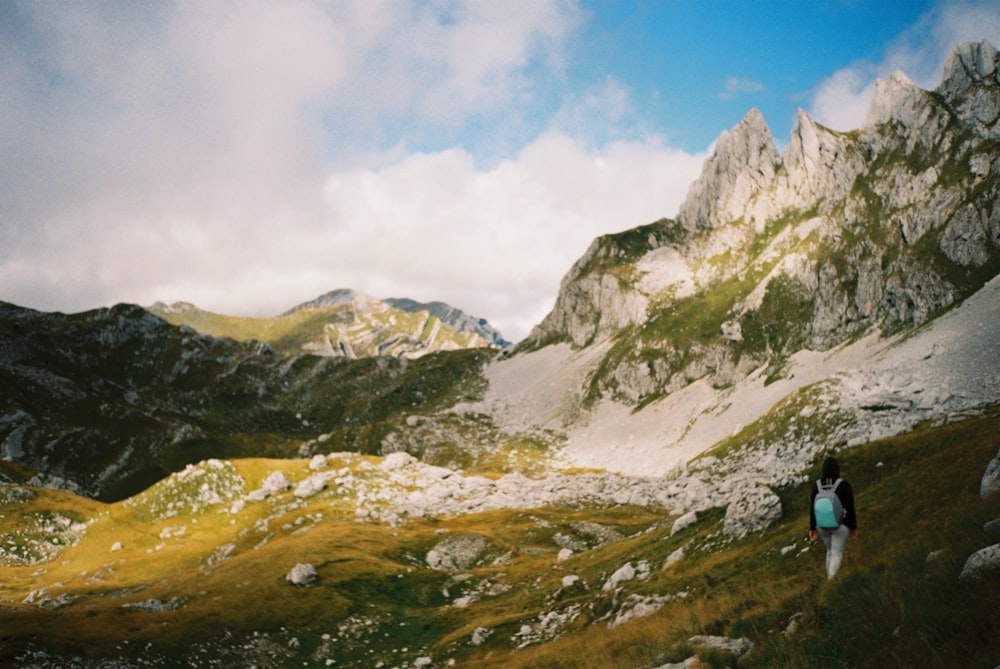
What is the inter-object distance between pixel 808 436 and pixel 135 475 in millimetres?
183938

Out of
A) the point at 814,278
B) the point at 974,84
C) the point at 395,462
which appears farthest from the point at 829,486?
the point at 974,84

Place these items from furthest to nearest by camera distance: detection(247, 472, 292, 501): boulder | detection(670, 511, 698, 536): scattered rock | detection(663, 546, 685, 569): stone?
detection(247, 472, 292, 501): boulder < detection(670, 511, 698, 536): scattered rock < detection(663, 546, 685, 569): stone

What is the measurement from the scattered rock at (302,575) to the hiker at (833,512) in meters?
44.3

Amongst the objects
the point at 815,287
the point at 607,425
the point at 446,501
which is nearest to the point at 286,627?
the point at 446,501

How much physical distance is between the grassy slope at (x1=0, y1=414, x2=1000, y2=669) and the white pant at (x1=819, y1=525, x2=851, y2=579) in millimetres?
589

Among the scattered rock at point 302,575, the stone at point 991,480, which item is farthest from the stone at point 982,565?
the scattered rock at point 302,575

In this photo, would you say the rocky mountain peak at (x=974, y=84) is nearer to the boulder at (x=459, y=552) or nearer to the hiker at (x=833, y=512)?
the boulder at (x=459, y=552)

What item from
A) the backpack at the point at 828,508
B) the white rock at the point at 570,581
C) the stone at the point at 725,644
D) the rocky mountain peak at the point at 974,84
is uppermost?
the rocky mountain peak at the point at 974,84

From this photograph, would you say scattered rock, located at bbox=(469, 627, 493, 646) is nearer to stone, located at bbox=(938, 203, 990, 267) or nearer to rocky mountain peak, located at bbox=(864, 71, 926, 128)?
stone, located at bbox=(938, 203, 990, 267)

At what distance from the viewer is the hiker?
15805 millimetres

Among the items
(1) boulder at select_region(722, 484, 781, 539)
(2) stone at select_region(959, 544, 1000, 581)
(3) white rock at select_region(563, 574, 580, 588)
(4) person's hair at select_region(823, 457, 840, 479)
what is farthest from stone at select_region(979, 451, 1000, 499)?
(3) white rock at select_region(563, 574, 580, 588)

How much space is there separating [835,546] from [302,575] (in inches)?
1777

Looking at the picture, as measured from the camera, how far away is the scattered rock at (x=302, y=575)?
158 feet

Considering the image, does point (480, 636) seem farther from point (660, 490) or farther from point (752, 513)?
point (660, 490)
